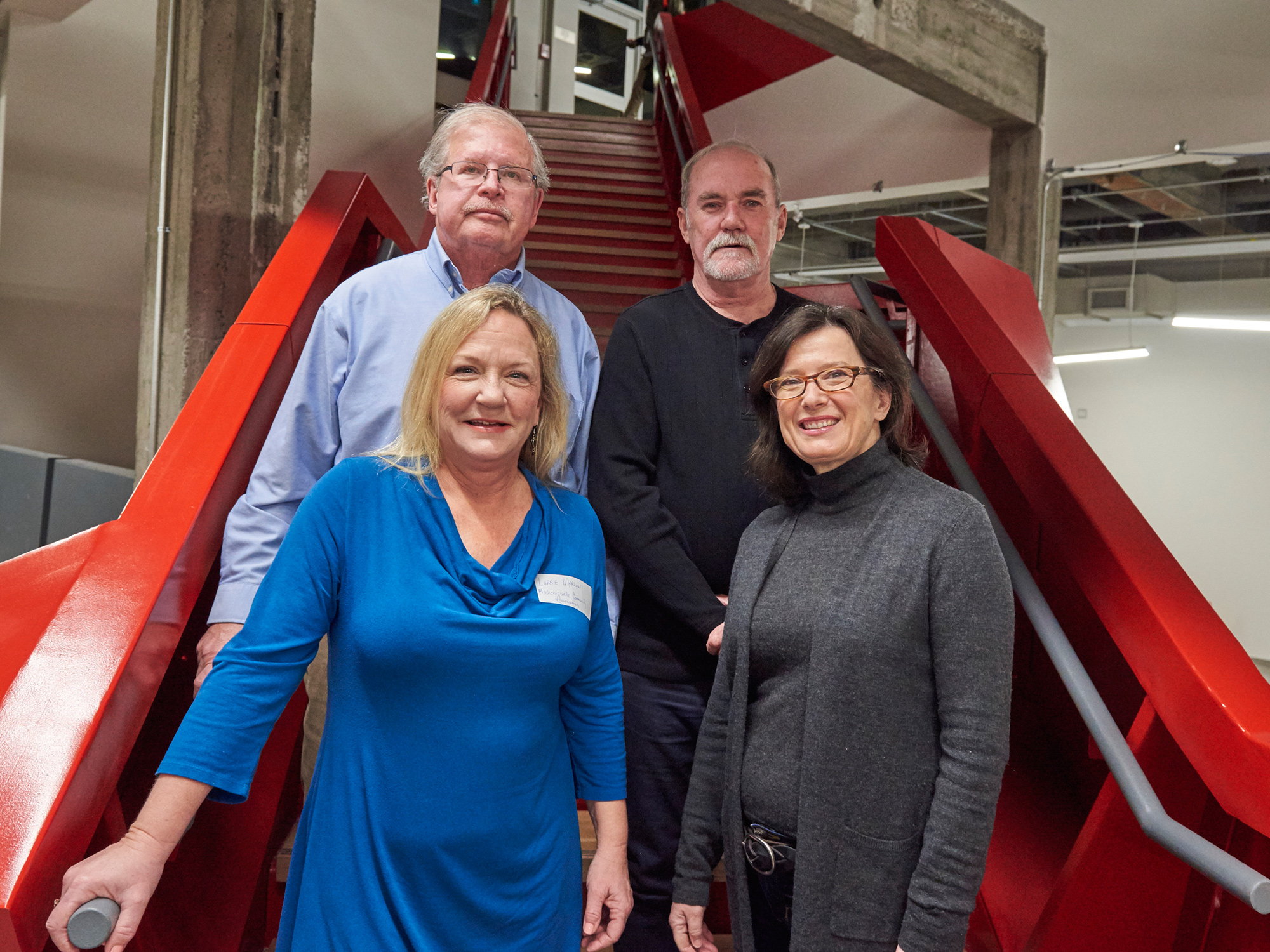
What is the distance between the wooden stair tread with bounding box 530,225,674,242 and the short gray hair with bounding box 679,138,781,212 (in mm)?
3981

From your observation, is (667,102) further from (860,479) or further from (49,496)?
(860,479)

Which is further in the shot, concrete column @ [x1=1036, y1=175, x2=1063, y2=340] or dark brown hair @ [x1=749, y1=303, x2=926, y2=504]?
concrete column @ [x1=1036, y1=175, x2=1063, y2=340]

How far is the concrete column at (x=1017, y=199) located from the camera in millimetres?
6902

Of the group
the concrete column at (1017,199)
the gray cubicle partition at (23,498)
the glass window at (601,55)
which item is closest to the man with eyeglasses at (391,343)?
the gray cubicle partition at (23,498)

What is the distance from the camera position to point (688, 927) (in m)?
1.52

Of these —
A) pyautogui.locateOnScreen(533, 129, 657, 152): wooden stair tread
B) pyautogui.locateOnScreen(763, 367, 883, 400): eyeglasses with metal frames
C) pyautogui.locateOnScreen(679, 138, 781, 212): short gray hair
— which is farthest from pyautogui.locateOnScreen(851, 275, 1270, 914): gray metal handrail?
pyautogui.locateOnScreen(533, 129, 657, 152): wooden stair tread

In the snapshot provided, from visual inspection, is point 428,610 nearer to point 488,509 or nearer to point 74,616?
point 488,509

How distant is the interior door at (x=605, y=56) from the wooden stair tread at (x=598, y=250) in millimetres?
9408

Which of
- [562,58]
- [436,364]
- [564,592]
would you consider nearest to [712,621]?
[564,592]

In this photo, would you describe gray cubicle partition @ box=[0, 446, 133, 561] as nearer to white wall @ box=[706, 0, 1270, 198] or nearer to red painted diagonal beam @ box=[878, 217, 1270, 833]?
red painted diagonal beam @ box=[878, 217, 1270, 833]

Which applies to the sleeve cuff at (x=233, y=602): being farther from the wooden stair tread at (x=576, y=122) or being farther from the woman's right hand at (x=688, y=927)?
the wooden stair tread at (x=576, y=122)

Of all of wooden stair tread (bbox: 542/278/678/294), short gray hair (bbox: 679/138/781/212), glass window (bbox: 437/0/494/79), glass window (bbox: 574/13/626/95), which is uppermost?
glass window (bbox: 574/13/626/95)

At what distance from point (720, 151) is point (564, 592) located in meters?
1.25

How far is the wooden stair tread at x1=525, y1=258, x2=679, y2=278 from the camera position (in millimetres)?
5620
